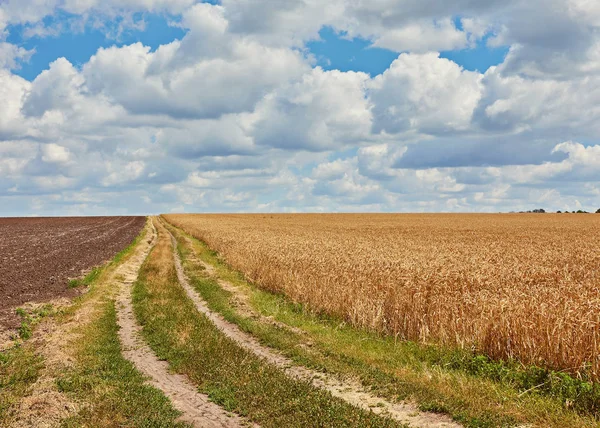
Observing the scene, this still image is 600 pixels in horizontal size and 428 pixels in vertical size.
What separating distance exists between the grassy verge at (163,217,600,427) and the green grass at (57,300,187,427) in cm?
409

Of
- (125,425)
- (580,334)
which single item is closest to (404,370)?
(580,334)

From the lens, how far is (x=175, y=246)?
47625mm

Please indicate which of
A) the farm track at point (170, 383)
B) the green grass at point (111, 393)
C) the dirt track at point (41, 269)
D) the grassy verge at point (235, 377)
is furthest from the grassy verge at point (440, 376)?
the dirt track at point (41, 269)

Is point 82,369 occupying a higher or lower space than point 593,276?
lower

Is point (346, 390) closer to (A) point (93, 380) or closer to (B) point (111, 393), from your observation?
(B) point (111, 393)

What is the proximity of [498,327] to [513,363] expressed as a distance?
0.94 m

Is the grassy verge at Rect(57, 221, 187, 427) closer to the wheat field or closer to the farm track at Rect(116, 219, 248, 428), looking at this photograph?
the farm track at Rect(116, 219, 248, 428)

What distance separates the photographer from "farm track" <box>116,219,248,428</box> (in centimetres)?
909

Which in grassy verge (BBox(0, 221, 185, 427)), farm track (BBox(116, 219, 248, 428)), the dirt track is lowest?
farm track (BBox(116, 219, 248, 428))

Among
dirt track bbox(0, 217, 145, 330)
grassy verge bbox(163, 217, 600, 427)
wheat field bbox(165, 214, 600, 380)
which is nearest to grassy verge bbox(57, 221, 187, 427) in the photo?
grassy verge bbox(163, 217, 600, 427)

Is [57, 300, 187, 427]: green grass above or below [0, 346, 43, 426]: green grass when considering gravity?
above

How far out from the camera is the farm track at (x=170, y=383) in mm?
9094

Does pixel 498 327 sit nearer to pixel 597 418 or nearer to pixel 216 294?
pixel 597 418

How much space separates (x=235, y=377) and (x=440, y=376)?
4701 mm
